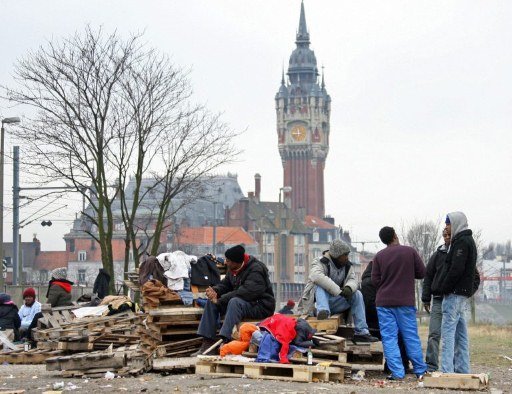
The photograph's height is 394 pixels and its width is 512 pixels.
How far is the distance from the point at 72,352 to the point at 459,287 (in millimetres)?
6694

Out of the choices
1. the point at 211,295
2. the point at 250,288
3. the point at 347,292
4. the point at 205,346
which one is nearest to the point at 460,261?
the point at 347,292

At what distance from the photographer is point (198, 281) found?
1723 cm

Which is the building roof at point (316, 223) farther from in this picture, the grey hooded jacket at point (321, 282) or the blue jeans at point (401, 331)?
the blue jeans at point (401, 331)

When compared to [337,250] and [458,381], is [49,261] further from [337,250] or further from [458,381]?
[458,381]

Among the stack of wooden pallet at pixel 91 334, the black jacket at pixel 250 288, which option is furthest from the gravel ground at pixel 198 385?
the stack of wooden pallet at pixel 91 334

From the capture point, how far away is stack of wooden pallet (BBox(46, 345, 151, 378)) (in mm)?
15427

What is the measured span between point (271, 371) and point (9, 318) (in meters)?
9.60

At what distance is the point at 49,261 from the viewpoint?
161000mm

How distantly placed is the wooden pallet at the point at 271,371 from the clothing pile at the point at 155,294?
6.80 feet

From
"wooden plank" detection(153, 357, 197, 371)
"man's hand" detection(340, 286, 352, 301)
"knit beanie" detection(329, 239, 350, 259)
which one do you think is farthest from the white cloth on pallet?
"man's hand" detection(340, 286, 352, 301)

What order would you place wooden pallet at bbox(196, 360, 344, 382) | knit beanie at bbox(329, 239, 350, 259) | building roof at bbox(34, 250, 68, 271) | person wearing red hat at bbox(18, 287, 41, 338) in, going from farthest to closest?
building roof at bbox(34, 250, 68, 271) < person wearing red hat at bbox(18, 287, 41, 338) < knit beanie at bbox(329, 239, 350, 259) < wooden pallet at bbox(196, 360, 344, 382)

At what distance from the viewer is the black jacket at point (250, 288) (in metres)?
15.7

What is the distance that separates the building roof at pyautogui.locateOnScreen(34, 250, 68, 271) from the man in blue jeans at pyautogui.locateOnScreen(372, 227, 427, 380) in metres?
146

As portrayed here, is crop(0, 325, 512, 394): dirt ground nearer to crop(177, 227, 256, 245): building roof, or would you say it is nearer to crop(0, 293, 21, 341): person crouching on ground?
crop(0, 293, 21, 341): person crouching on ground
